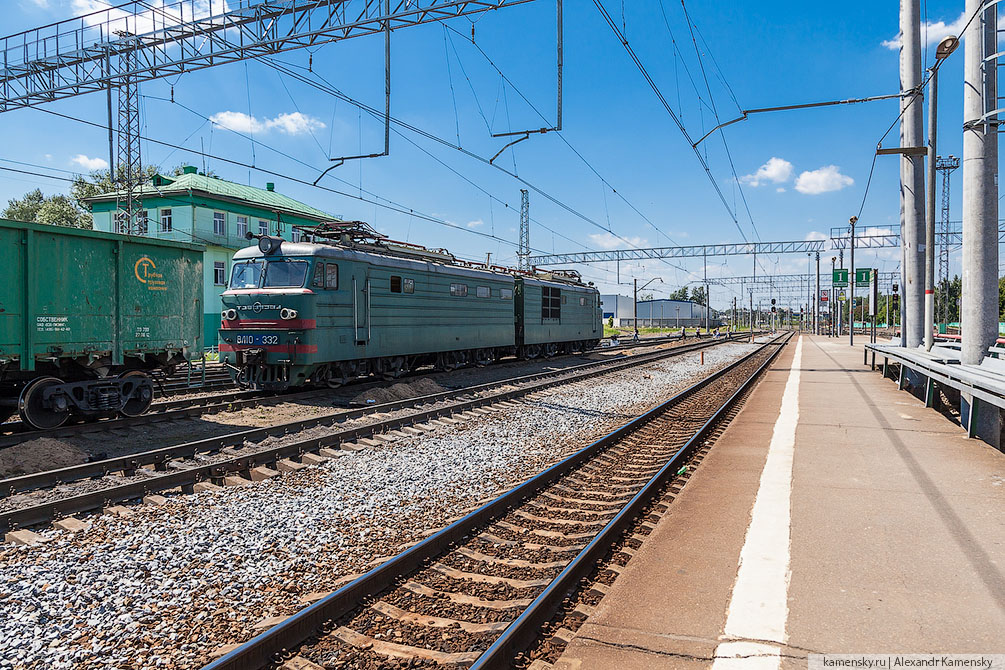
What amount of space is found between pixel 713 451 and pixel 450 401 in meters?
5.69

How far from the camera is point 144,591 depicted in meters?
4.25

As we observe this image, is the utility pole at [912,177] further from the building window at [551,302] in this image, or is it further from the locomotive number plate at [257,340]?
the locomotive number plate at [257,340]

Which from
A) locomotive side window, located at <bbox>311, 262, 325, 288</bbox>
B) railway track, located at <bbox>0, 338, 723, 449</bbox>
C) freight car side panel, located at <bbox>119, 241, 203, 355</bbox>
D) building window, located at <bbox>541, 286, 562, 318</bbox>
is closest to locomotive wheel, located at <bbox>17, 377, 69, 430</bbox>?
railway track, located at <bbox>0, 338, 723, 449</bbox>

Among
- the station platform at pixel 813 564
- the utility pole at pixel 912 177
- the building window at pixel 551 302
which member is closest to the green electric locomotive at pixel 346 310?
the building window at pixel 551 302

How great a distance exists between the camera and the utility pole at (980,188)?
1019 cm

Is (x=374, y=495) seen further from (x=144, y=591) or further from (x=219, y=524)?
(x=144, y=591)

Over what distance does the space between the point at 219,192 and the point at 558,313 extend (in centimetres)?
2455

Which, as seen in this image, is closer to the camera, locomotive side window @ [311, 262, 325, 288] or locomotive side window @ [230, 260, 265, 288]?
locomotive side window @ [311, 262, 325, 288]

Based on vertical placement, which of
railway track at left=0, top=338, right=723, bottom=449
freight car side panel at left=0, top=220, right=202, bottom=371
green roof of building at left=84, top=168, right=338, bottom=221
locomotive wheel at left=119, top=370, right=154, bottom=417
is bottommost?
railway track at left=0, top=338, right=723, bottom=449

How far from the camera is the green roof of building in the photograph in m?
35.2

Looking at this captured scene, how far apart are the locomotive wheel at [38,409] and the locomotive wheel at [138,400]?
3.42 ft

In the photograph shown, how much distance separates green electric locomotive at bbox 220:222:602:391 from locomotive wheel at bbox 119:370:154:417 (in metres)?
2.74

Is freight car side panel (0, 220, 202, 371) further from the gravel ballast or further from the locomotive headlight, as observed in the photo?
the gravel ballast

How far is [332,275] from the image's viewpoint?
13391mm
